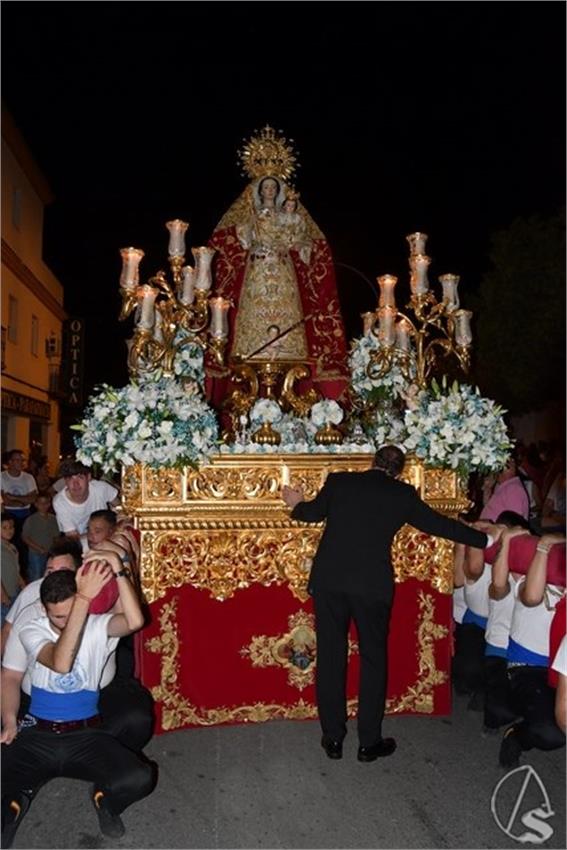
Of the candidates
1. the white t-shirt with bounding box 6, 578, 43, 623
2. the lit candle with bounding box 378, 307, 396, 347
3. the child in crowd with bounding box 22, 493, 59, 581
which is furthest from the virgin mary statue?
the child in crowd with bounding box 22, 493, 59, 581

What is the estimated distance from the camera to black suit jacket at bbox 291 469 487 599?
4.78 m

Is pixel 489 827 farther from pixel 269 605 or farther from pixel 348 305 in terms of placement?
pixel 348 305

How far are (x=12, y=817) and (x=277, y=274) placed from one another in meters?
4.88

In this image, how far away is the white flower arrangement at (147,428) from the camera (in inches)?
202

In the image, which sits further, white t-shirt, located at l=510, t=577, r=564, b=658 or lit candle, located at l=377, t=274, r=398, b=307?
lit candle, located at l=377, t=274, r=398, b=307

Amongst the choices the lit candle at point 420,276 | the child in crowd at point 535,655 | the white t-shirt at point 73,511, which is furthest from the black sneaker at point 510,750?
the white t-shirt at point 73,511

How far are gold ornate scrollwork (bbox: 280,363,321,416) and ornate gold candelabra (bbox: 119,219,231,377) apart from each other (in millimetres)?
776

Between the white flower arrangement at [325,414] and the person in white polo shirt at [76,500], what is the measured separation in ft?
7.26

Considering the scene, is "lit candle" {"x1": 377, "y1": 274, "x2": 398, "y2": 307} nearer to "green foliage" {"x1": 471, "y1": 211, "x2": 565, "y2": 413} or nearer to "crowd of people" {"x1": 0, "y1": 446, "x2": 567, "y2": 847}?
"crowd of people" {"x1": 0, "y1": 446, "x2": 567, "y2": 847}

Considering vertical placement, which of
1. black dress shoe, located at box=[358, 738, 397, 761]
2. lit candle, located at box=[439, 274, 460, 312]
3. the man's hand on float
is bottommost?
black dress shoe, located at box=[358, 738, 397, 761]

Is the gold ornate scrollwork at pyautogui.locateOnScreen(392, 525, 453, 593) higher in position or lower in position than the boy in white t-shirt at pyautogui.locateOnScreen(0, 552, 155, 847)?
higher

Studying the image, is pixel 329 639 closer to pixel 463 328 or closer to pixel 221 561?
pixel 221 561

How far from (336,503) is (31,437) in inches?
930

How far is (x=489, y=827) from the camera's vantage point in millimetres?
3945
